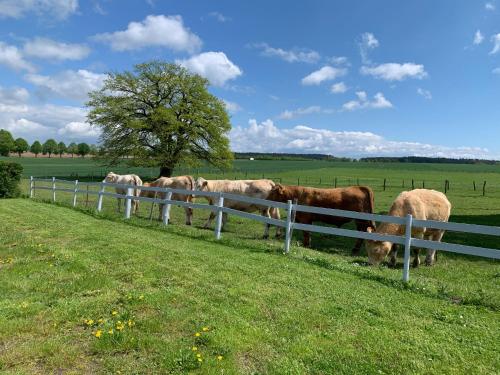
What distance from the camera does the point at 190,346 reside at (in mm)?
4125

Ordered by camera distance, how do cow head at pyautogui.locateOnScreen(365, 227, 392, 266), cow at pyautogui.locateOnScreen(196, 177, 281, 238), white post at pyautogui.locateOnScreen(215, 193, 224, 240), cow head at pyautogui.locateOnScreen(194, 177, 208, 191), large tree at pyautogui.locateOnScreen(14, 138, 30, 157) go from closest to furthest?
cow head at pyautogui.locateOnScreen(365, 227, 392, 266), white post at pyautogui.locateOnScreen(215, 193, 224, 240), cow at pyautogui.locateOnScreen(196, 177, 281, 238), cow head at pyautogui.locateOnScreen(194, 177, 208, 191), large tree at pyautogui.locateOnScreen(14, 138, 30, 157)

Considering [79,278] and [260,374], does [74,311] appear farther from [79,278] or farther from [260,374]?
[260,374]

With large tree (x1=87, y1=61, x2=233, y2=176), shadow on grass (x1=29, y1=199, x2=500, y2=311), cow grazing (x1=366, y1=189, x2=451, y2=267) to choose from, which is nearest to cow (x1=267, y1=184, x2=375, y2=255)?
shadow on grass (x1=29, y1=199, x2=500, y2=311)

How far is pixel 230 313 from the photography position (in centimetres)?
498

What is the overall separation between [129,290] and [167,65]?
37675mm

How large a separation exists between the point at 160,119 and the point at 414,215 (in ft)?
102

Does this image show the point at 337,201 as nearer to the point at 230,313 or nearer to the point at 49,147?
the point at 230,313

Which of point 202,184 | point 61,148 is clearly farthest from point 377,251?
point 61,148

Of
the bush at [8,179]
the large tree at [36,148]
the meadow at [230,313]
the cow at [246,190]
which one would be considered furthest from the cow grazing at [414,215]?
the large tree at [36,148]

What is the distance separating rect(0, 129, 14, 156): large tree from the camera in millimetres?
104250

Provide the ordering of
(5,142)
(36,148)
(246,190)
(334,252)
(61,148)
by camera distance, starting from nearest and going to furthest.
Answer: (334,252) → (246,190) → (5,142) → (36,148) → (61,148)

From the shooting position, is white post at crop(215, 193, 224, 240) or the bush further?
the bush

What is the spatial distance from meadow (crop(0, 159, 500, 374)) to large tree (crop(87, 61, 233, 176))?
29.9 metres

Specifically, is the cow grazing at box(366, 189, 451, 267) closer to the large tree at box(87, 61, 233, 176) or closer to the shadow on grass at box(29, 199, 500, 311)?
the shadow on grass at box(29, 199, 500, 311)
